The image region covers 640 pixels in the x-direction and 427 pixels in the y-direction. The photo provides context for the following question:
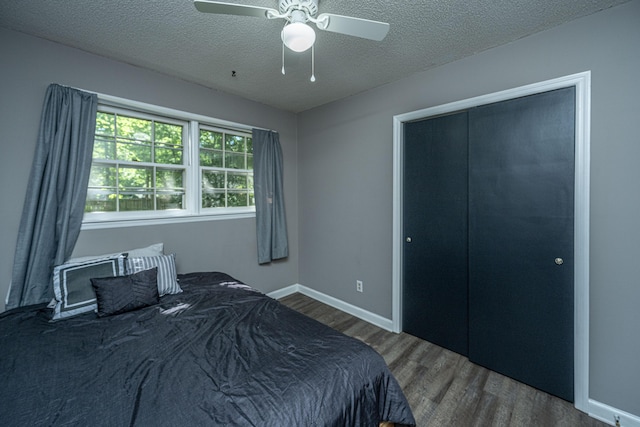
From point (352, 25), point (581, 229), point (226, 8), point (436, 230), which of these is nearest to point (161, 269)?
point (226, 8)

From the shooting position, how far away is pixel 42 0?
1.57m

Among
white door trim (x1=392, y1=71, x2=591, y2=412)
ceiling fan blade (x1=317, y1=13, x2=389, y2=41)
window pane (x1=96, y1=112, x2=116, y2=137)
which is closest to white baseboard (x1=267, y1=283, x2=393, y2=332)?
white door trim (x1=392, y1=71, x2=591, y2=412)

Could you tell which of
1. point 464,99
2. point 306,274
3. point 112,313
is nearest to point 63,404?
point 112,313

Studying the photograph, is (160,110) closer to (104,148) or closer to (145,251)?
(104,148)

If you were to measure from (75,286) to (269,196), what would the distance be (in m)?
2.04

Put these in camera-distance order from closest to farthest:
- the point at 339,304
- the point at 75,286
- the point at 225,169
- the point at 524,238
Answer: the point at 75,286 → the point at 524,238 → the point at 225,169 → the point at 339,304

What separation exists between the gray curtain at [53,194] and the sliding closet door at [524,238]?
127 inches

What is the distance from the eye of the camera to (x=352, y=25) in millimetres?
1367

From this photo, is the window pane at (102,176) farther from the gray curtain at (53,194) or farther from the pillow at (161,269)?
the pillow at (161,269)

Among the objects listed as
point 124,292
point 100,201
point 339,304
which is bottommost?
point 339,304

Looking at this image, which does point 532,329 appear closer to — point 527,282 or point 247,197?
point 527,282

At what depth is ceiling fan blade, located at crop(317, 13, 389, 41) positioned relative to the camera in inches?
52.1

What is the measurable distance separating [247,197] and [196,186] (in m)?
0.68

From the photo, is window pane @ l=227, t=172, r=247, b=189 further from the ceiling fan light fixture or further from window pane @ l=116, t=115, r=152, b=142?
the ceiling fan light fixture
